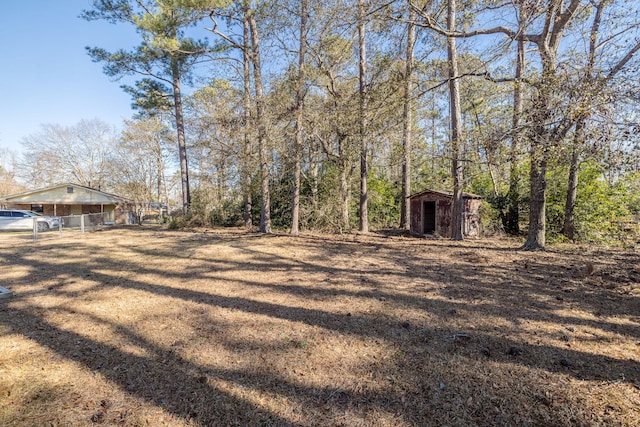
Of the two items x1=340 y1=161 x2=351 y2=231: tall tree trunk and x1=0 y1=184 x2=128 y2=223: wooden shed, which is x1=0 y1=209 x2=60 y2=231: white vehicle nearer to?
x1=0 y1=184 x2=128 y2=223: wooden shed

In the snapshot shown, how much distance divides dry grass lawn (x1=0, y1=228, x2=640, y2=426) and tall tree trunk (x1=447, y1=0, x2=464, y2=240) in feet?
12.4

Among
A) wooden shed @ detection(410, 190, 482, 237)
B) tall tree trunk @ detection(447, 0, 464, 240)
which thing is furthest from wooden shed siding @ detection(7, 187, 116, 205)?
tall tree trunk @ detection(447, 0, 464, 240)

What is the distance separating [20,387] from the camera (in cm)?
221

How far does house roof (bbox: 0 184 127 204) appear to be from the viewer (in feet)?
70.0

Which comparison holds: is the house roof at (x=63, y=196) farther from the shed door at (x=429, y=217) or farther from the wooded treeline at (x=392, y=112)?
the shed door at (x=429, y=217)

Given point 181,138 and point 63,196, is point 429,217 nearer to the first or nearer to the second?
point 181,138

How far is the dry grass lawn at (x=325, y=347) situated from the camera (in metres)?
1.96

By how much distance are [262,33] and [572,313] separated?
1260 centimetres

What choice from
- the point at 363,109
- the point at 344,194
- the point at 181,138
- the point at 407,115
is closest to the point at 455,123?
the point at 407,115

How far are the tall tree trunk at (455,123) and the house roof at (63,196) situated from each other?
2606 cm

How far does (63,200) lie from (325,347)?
28379 millimetres

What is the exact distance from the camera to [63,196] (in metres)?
22.2

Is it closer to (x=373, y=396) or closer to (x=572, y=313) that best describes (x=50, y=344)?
(x=373, y=396)

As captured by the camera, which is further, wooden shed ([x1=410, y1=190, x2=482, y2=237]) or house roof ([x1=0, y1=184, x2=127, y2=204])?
house roof ([x1=0, y1=184, x2=127, y2=204])
